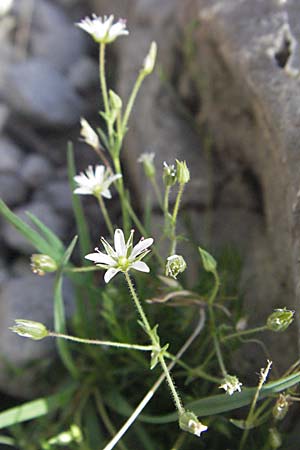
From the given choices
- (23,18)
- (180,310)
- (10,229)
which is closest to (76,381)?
(180,310)

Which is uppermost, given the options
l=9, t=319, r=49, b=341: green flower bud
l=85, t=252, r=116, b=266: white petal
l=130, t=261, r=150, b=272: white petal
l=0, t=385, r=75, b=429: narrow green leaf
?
l=85, t=252, r=116, b=266: white petal

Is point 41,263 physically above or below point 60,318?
above

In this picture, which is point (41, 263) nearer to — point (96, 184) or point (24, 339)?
point (96, 184)

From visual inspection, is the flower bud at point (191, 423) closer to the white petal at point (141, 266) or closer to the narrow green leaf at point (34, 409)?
the white petal at point (141, 266)

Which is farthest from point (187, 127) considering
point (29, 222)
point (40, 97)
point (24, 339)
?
point (24, 339)

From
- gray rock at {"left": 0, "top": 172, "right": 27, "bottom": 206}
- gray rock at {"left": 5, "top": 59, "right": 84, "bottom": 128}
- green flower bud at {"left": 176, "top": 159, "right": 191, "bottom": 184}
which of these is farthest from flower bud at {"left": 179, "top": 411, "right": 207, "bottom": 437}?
gray rock at {"left": 5, "top": 59, "right": 84, "bottom": 128}

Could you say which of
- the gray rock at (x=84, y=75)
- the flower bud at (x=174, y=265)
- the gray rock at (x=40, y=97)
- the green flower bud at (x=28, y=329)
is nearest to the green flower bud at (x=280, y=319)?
the flower bud at (x=174, y=265)

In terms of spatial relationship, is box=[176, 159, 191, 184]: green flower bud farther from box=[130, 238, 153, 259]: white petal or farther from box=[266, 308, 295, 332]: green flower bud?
box=[266, 308, 295, 332]: green flower bud

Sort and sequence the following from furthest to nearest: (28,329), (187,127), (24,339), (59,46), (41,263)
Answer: (59,46)
(187,127)
(24,339)
(41,263)
(28,329)
